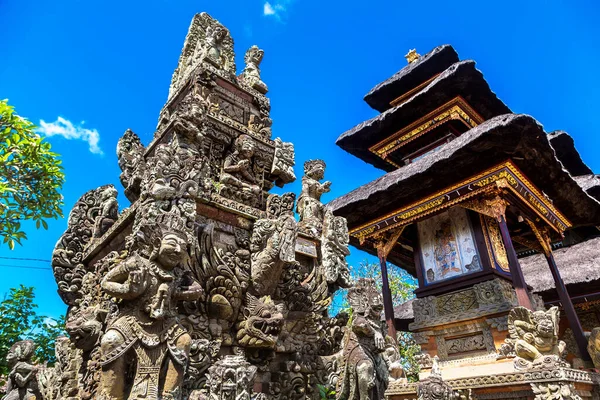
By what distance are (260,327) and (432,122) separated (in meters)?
11.8

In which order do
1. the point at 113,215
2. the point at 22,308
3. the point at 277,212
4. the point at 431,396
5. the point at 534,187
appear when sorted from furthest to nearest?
the point at 534,187 → the point at 22,308 → the point at 113,215 → the point at 277,212 → the point at 431,396

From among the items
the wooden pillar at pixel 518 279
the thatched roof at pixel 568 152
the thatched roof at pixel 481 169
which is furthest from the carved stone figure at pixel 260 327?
the thatched roof at pixel 568 152

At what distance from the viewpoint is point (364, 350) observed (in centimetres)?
407

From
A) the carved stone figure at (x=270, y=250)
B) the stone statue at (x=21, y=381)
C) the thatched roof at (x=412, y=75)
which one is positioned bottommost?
the stone statue at (x=21, y=381)

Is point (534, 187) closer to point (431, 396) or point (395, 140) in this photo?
point (395, 140)

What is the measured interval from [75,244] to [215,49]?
12.5 feet

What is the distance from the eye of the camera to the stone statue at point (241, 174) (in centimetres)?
514

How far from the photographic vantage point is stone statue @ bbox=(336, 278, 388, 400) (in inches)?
152

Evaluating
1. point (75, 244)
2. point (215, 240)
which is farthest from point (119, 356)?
point (75, 244)

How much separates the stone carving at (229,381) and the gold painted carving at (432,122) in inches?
491

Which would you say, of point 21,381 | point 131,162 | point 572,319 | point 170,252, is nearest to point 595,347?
point 572,319

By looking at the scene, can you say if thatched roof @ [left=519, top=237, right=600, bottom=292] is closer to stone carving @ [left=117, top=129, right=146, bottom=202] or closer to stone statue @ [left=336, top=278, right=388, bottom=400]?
stone statue @ [left=336, top=278, right=388, bottom=400]

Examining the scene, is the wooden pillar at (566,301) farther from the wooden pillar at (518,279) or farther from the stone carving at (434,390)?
the stone carving at (434,390)

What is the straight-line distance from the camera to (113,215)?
5695 millimetres
